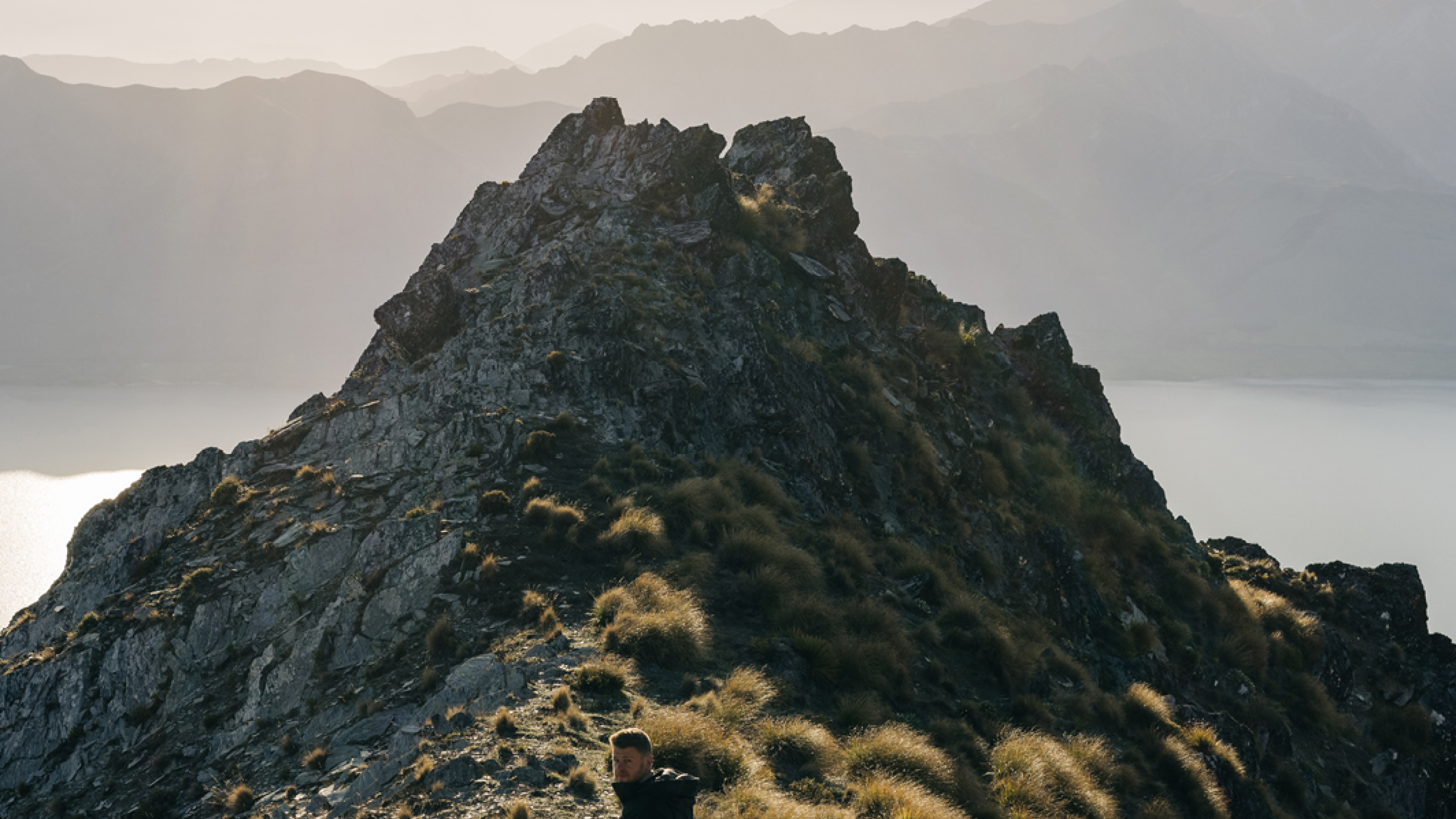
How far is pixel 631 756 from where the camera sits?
6238 mm

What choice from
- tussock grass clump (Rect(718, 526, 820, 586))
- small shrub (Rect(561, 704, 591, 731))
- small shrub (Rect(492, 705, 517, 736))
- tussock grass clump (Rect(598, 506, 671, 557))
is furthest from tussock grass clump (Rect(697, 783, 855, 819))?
tussock grass clump (Rect(598, 506, 671, 557))

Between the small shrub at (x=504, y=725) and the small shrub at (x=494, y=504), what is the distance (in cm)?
731

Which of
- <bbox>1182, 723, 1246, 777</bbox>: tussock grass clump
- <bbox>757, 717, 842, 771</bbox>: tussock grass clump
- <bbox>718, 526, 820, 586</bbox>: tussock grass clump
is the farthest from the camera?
<bbox>718, 526, 820, 586</bbox>: tussock grass clump

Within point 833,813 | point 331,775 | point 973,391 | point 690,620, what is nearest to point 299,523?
point 331,775

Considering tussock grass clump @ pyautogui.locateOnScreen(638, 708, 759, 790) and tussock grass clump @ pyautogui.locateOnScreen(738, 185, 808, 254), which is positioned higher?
tussock grass clump @ pyautogui.locateOnScreen(738, 185, 808, 254)

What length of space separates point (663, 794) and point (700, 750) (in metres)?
3.54

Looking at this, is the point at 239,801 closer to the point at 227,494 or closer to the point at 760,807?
the point at 760,807

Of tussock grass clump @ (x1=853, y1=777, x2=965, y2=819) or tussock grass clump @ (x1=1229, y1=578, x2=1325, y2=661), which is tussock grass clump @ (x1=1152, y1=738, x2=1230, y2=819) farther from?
tussock grass clump @ (x1=1229, y1=578, x2=1325, y2=661)

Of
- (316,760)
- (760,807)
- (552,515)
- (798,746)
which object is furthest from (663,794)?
(552,515)

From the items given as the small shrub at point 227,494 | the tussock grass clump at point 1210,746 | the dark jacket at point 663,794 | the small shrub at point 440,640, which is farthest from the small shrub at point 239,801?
the tussock grass clump at point 1210,746

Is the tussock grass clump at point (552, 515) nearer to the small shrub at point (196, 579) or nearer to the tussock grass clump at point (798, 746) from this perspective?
the tussock grass clump at point (798, 746)

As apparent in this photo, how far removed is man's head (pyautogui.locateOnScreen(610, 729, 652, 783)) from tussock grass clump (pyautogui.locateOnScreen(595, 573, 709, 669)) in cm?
620

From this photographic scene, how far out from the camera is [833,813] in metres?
8.88

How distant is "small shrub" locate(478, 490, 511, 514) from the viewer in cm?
1700
